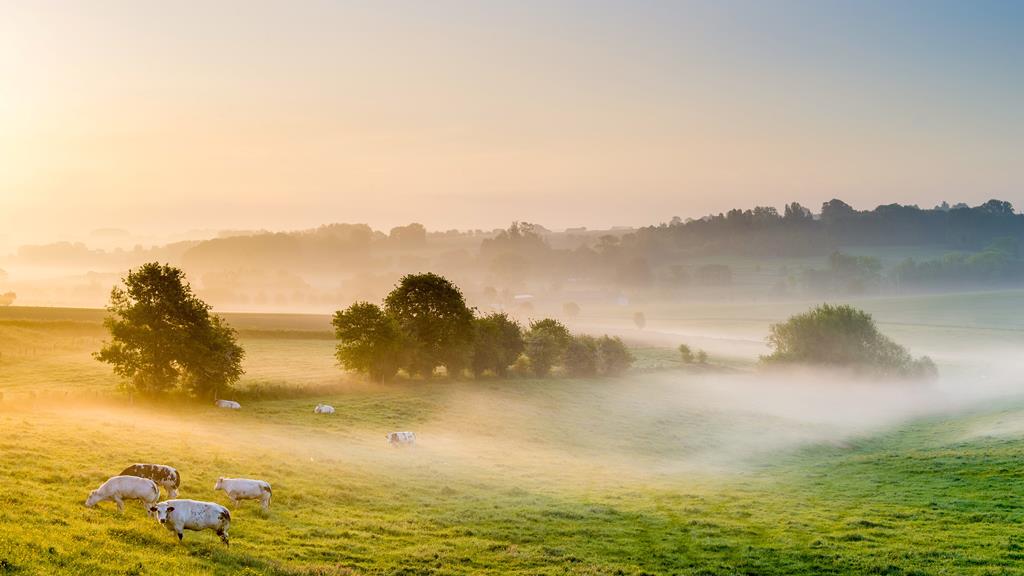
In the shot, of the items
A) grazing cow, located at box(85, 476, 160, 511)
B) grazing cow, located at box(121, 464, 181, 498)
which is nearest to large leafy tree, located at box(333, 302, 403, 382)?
grazing cow, located at box(121, 464, 181, 498)

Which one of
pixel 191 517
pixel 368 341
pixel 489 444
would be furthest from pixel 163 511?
pixel 368 341

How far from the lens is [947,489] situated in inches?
1390

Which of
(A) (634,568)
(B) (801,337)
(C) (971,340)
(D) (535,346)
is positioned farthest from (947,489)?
(C) (971,340)

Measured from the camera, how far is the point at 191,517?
67.6 ft

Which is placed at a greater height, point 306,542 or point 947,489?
point 306,542

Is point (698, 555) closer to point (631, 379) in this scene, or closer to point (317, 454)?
point (317, 454)

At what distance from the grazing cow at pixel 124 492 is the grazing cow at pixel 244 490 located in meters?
2.96

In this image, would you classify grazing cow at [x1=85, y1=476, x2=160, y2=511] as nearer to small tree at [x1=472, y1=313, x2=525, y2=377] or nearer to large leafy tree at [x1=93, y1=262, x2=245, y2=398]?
large leafy tree at [x1=93, y1=262, x2=245, y2=398]

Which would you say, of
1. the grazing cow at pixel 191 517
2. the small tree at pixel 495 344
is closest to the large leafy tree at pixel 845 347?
the small tree at pixel 495 344

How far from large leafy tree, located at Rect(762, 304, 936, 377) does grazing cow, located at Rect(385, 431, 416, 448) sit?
70071 mm

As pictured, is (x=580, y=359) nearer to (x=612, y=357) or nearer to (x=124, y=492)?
(x=612, y=357)

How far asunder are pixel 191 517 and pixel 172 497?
452 cm

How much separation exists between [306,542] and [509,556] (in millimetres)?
6638

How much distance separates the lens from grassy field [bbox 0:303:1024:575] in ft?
71.5
